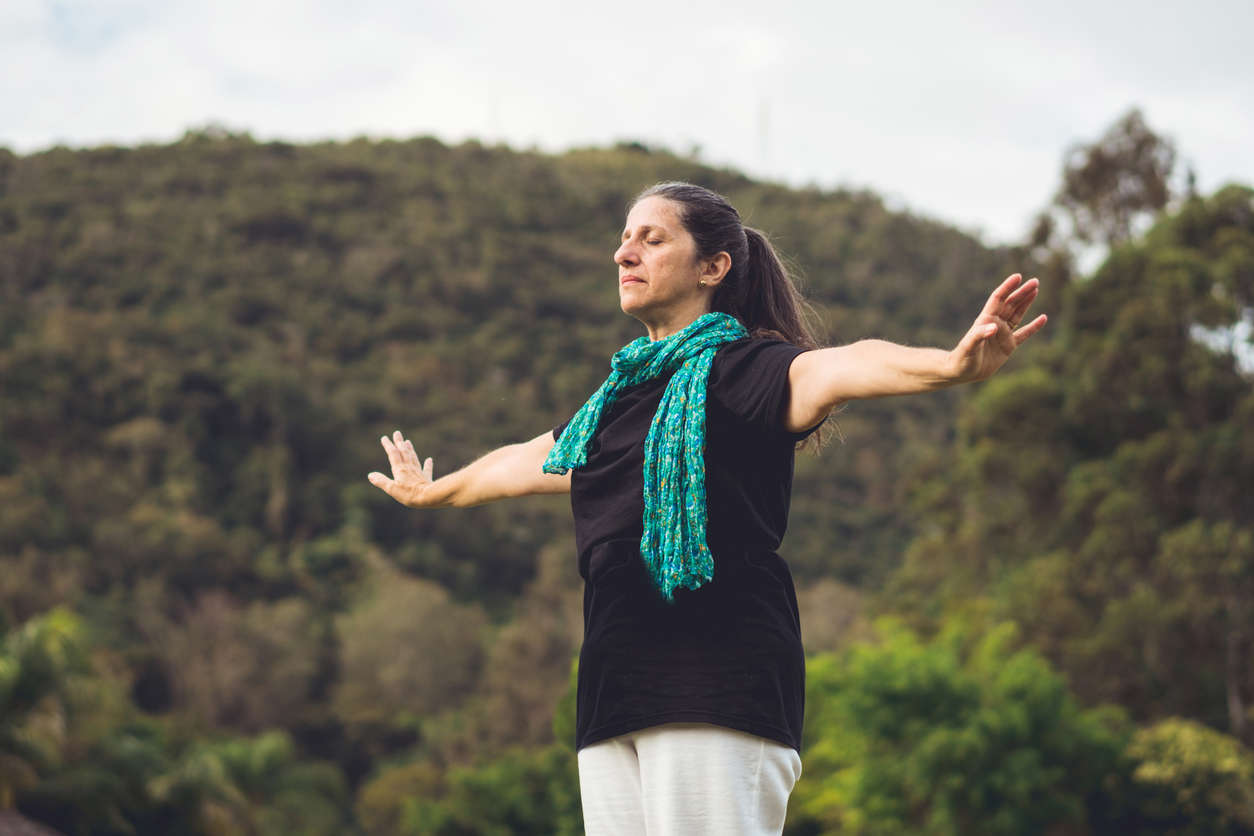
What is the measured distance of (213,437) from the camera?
42.2 meters

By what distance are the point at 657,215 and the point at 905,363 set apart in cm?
60

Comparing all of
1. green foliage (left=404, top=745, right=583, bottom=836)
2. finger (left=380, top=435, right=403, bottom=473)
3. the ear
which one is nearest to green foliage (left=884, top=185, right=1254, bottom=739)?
green foliage (left=404, top=745, right=583, bottom=836)

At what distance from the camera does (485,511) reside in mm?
42812

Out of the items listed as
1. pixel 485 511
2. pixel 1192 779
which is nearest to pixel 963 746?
pixel 1192 779

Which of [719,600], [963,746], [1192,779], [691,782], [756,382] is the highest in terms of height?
[756,382]

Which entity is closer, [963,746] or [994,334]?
[994,334]

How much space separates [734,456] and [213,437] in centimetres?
4189

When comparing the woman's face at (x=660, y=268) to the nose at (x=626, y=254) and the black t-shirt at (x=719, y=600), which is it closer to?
the nose at (x=626, y=254)

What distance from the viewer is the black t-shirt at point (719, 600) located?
206cm

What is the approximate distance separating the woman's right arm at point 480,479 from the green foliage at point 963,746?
14.6 m

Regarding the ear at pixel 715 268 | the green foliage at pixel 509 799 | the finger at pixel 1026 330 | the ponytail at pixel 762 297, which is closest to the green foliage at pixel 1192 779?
the green foliage at pixel 509 799

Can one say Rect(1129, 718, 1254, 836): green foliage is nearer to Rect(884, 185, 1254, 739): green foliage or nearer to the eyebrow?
Rect(884, 185, 1254, 739): green foliage

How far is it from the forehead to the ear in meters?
0.08

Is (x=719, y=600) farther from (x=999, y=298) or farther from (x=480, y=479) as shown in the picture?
(x=480, y=479)
